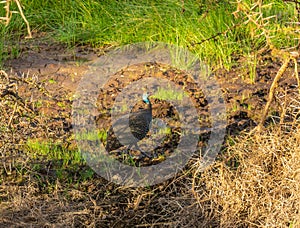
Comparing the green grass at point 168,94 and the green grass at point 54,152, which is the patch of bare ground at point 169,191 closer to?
the green grass at point 54,152

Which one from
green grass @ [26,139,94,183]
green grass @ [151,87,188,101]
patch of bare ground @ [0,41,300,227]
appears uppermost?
patch of bare ground @ [0,41,300,227]

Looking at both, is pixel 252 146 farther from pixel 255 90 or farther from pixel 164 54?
pixel 164 54

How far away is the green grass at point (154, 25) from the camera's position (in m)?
4.93

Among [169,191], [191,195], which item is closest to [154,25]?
[169,191]

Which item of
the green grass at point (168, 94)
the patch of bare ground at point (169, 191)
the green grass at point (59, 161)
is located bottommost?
the green grass at point (59, 161)

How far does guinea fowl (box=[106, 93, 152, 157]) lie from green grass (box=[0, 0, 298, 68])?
2.87 feet

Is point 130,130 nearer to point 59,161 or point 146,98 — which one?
point 146,98

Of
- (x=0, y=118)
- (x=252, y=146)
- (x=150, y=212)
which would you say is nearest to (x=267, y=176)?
(x=252, y=146)

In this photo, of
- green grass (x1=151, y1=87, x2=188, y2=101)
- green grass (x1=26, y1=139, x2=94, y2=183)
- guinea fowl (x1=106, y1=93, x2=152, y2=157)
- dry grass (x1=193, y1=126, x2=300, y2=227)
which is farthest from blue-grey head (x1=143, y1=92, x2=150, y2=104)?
dry grass (x1=193, y1=126, x2=300, y2=227)

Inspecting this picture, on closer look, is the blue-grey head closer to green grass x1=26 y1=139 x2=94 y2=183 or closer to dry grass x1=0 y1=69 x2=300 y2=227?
green grass x1=26 y1=139 x2=94 y2=183

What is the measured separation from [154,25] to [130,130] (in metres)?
1.37

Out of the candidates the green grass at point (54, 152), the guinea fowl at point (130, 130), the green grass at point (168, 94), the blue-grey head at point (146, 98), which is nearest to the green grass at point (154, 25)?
the green grass at point (168, 94)

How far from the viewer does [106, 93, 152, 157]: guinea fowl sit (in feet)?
13.2

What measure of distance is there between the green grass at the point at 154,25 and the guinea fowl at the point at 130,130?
87 cm
